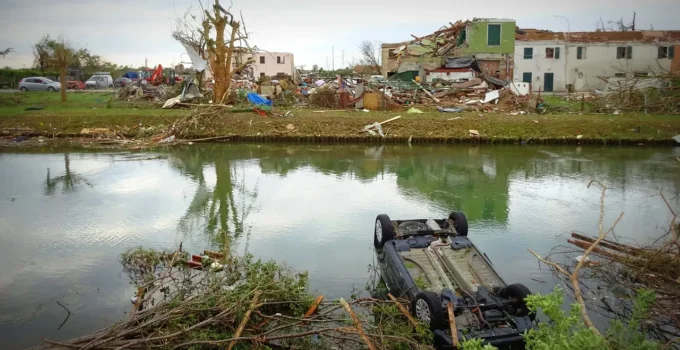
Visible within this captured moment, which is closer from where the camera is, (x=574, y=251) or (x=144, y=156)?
(x=574, y=251)

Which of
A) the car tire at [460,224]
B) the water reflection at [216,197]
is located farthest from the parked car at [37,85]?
the car tire at [460,224]

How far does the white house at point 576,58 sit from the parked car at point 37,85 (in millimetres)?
33087

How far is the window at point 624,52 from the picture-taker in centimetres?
3825

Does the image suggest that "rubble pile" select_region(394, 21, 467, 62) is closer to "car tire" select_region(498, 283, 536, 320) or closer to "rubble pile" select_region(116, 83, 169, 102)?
"rubble pile" select_region(116, 83, 169, 102)

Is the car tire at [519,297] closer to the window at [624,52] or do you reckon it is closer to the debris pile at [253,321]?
the debris pile at [253,321]

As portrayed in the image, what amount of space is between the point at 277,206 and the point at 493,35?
29.8 meters

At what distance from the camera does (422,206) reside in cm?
1277

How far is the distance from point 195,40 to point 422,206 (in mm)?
21291

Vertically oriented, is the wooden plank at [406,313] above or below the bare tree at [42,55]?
below

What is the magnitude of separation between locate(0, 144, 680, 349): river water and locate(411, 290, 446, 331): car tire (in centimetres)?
189

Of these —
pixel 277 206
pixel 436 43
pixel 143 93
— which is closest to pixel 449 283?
pixel 277 206

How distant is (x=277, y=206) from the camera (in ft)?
42.4

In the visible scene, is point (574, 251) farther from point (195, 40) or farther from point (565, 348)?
point (195, 40)

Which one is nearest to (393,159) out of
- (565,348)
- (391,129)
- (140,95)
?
(391,129)
